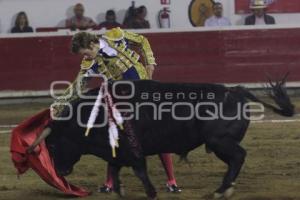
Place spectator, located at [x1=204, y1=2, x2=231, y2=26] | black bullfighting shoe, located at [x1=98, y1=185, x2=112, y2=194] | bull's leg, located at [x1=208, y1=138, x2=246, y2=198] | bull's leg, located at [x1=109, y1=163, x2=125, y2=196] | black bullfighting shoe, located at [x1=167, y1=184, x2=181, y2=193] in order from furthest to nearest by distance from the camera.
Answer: spectator, located at [x1=204, y1=2, x2=231, y2=26]
black bullfighting shoe, located at [x1=98, y1=185, x2=112, y2=194]
black bullfighting shoe, located at [x1=167, y1=184, x2=181, y2=193]
bull's leg, located at [x1=109, y1=163, x2=125, y2=196]
bull's leg, located at [x1=208, y1=138, x2=246, y2=198]

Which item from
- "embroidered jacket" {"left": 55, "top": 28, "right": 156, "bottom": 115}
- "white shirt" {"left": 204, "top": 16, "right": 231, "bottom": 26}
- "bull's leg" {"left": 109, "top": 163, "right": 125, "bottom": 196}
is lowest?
"bull's leg" {"left": 109, "top": 163, "right": 125, "bottom": 196}

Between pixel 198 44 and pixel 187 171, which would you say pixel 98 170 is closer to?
pixel 187 171

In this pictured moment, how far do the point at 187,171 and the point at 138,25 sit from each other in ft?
20.6

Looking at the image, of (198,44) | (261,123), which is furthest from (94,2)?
(261,123)

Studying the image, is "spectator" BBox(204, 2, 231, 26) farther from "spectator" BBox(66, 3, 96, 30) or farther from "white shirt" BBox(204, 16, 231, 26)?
"spectator" BBox(66, 3, 96, 30)

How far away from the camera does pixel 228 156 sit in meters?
5.50

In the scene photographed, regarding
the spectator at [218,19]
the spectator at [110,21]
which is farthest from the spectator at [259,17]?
the spectator at [110,21]

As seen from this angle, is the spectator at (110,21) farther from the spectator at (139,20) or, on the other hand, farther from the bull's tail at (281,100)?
the bull's tail at (281,100)

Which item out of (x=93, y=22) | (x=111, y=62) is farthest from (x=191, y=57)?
(x=111, y=62)

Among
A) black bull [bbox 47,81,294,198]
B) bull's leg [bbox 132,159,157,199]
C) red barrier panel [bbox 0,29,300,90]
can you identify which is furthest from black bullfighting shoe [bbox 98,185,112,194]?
red barrier panel [bbox 0,29,300,90]

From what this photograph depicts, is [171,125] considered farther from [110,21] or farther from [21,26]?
[110,21]

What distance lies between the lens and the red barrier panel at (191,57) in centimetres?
1205

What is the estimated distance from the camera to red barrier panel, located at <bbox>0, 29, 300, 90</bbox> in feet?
39.5

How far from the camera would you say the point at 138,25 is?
12.8m
